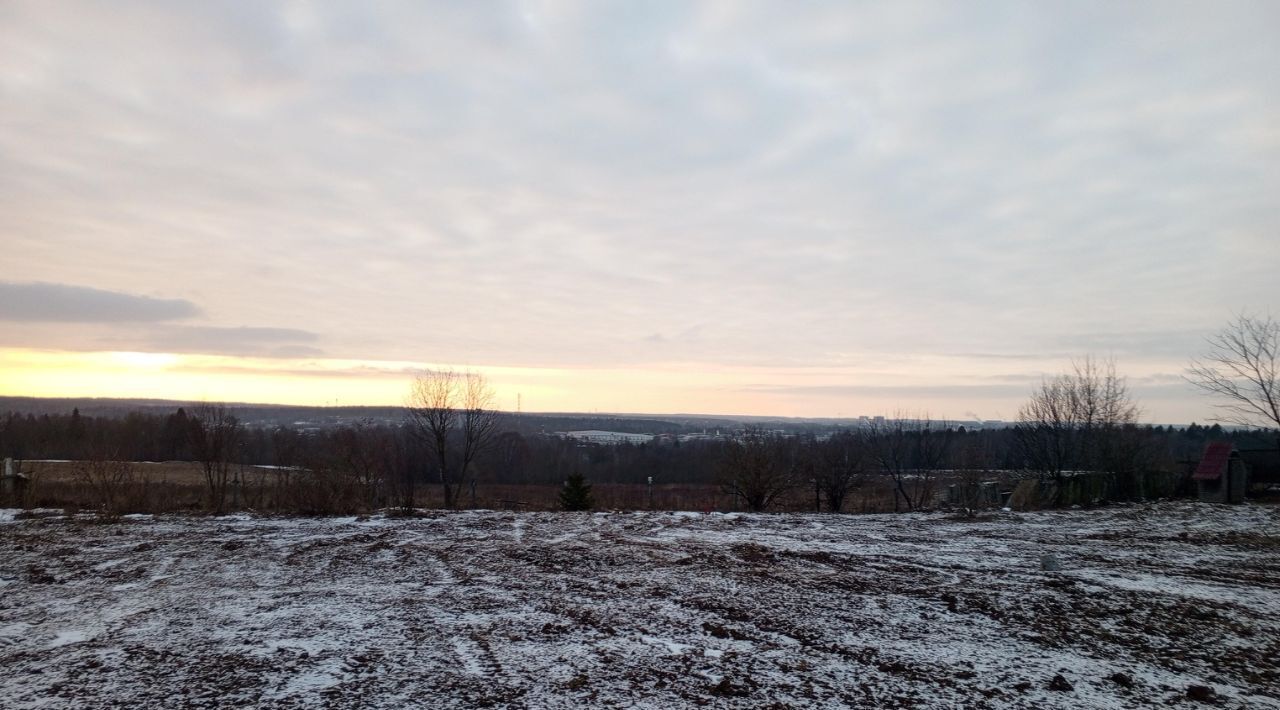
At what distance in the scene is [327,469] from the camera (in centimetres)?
1612

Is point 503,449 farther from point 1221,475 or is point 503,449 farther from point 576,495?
point 1221,475

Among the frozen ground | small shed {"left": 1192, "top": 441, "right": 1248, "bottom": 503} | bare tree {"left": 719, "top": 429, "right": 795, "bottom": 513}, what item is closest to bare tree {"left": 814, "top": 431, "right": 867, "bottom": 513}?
bare tree {"left": 719, "top": 429, "right": 795, "bottom": 513}

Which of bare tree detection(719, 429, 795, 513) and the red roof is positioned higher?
the red roof

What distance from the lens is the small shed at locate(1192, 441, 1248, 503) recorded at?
1777 cm

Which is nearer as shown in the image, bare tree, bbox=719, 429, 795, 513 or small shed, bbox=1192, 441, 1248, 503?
small shed, bbox=1192, 441, 1248, 503

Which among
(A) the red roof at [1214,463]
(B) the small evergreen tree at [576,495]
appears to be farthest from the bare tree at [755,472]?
(A) the red roof at [1214,463]

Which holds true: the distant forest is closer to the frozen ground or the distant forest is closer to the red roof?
the red roof

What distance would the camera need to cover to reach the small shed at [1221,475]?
17.8 m

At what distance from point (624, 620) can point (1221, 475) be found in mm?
19126

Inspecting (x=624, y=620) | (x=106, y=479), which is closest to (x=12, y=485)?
(x=106, y=479)

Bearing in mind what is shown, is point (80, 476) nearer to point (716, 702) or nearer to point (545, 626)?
point (545, 626)

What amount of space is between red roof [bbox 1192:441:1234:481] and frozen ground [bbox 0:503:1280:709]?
791 cm

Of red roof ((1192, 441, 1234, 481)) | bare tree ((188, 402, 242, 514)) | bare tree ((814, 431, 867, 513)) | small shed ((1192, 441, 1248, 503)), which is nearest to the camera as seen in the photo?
small shed ((1192, 441, 1248, 503))

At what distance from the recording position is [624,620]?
6.52 m
